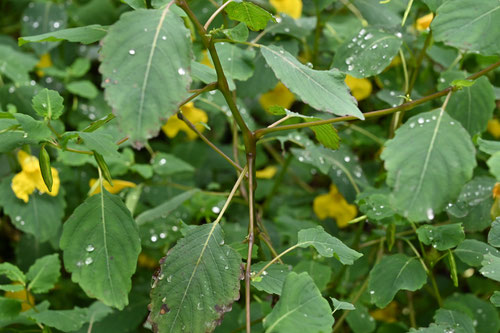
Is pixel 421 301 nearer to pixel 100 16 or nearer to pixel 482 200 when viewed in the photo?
pixel 482 200

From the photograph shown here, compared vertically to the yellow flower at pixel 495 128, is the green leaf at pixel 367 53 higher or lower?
higher

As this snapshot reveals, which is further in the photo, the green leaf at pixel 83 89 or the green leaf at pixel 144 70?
the green leaf at pixel 83 89

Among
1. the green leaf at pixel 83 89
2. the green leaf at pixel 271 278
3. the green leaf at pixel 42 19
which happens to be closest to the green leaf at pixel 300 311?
the green leaf at pixel 271 278

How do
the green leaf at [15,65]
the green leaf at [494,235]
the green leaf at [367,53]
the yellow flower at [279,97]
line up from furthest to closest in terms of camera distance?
the yellow flower at [279,97]
the green leaf at [15,65]
the green leaf at [367,53]
the green leaf at [494,235]

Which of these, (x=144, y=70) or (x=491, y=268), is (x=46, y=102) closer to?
(x=144, y=70)

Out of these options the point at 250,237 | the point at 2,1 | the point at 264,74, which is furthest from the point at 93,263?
the point at 2,1

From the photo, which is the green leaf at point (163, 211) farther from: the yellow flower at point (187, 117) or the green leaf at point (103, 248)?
the yellow flower at point (187, 117)
